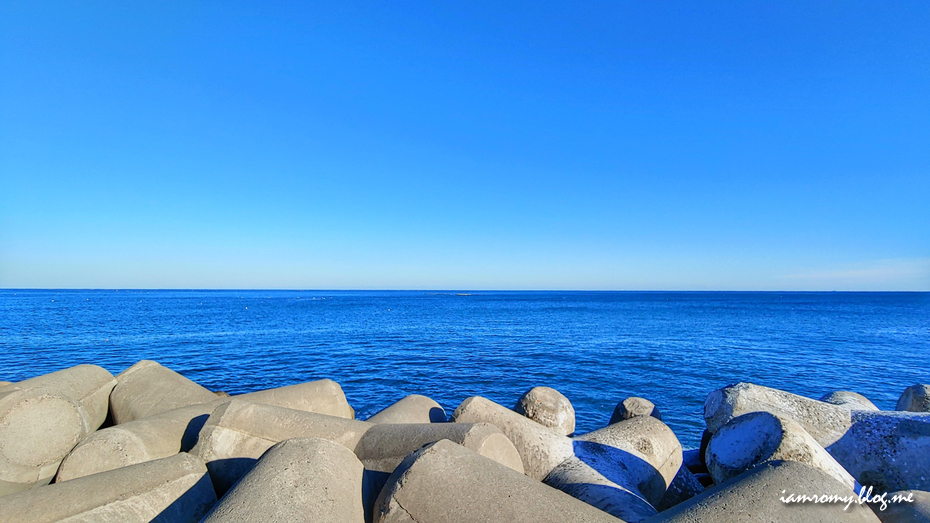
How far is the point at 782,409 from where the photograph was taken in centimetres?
639

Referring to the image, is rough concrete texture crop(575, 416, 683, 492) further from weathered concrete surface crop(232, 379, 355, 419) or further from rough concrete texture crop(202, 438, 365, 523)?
weathered concrete surface crop(232, 379, 355, 419)

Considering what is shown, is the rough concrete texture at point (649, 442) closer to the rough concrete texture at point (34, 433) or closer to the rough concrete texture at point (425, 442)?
the rough concrete texture at point (425, 442)

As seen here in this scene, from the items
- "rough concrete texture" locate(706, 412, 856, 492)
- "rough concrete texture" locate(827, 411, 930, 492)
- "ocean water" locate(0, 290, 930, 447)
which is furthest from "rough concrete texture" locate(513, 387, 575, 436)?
"ocean water" locate(0, 290, 930, 447)

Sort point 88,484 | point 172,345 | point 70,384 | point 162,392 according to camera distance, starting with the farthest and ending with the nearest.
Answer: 1. point 172,345
2. point 162,392
3. point 70,384
4. point 88,484

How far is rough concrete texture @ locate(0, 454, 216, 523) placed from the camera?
3670mm

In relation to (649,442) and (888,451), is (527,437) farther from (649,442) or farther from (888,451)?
(888,451)

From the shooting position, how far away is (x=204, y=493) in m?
4.39

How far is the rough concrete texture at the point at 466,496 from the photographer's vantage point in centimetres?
329

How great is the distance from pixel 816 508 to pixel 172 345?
93.3 ft

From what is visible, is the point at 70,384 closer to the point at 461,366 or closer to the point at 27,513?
the point at 27,513

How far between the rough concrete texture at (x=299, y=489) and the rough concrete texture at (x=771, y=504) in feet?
7.63

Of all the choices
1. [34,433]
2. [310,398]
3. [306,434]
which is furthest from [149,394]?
[306,434]

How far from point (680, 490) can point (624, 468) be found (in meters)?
1.13

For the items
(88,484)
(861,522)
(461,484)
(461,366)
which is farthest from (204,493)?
(461,366)
